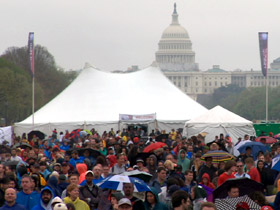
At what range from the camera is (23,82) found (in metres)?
77.4

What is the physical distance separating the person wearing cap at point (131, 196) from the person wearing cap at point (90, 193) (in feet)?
4.11

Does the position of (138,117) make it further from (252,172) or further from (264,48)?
(252,172)

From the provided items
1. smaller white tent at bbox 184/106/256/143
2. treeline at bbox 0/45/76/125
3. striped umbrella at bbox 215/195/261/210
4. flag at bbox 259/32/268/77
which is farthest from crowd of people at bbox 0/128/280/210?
treeline at bbox 0/45/76/125

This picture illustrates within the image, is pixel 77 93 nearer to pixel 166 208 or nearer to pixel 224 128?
pixel 224 128

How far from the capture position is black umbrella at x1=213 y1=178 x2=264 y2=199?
1227 centimetres

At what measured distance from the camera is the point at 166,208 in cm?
1243

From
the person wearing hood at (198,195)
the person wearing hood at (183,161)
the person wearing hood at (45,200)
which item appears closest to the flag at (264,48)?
the person wearing hood at (183,161)

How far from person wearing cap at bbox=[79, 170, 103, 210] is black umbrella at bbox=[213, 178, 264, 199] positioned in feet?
6.31

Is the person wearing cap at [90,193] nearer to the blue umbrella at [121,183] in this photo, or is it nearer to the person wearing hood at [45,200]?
the blue umbrella at [121,183]

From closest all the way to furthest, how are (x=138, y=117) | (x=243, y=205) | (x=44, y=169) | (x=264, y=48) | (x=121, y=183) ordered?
(x=243, y=205) < (x=121, y=183) < (x=44, y=169) < (x=138, y=117) < (x=264, y=48)

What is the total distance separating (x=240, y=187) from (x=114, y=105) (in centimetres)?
3985

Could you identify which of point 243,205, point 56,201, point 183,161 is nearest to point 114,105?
point 183,161

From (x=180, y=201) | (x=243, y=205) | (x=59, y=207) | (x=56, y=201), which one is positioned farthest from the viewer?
(x=56, y=201)

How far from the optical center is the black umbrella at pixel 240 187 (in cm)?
1227
